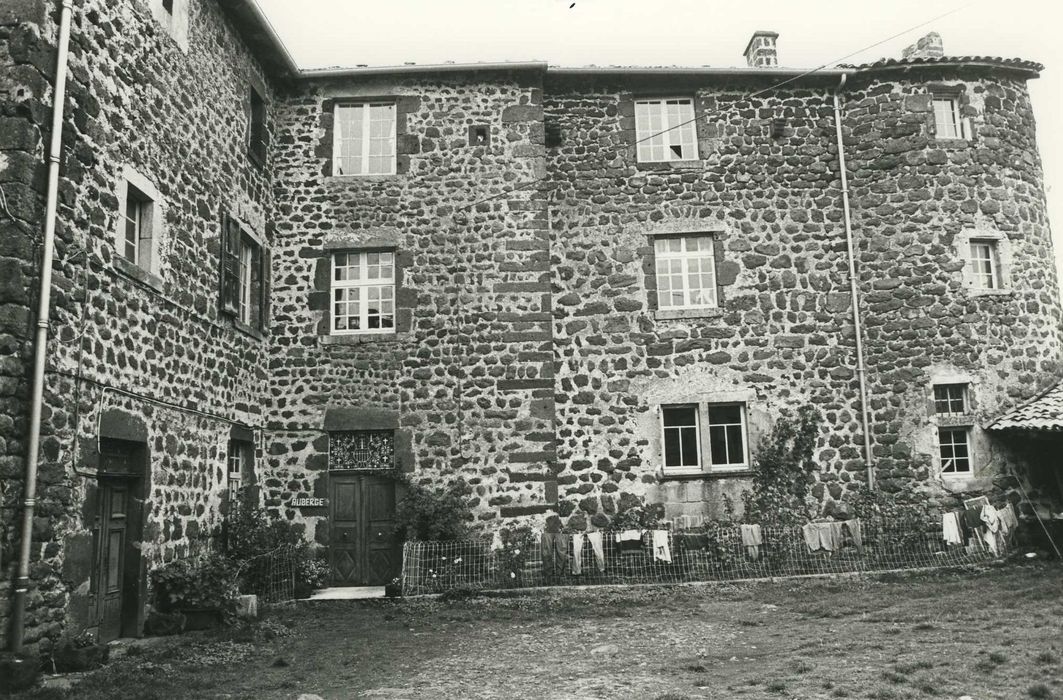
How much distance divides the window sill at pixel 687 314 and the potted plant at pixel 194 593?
717cm

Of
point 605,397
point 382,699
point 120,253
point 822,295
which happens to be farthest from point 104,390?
point 822,295

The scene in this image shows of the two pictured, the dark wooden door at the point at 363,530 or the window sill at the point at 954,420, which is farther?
the window sill at the point at 954,420

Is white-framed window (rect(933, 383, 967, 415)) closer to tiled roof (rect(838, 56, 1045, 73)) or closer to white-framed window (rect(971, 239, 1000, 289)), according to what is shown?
white-framed window (rect(971, 239, 1000, 289))

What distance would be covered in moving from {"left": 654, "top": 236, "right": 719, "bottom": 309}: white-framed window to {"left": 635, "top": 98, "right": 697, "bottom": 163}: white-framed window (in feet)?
4.58

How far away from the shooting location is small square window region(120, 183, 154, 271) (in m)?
Result: 9.38

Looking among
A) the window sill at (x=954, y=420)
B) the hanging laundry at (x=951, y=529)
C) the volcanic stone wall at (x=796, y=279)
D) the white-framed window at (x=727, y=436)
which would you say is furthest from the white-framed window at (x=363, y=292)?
the hanging laundry at (x=951, y=529)

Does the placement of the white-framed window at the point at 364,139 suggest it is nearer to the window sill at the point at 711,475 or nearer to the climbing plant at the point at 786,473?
the window sill at the point at 711,475

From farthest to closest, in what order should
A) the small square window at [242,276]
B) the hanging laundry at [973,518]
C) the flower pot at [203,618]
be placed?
the hanging laundry at [973,518] < the small square window at [242,276] < the flower pot at [203,618]

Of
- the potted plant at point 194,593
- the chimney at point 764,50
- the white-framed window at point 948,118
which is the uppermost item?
the chimney at point 764,50

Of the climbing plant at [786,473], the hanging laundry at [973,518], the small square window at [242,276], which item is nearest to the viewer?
the small square window at [242,276]

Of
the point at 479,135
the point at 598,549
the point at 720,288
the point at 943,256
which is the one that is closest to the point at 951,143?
the point at 943,256

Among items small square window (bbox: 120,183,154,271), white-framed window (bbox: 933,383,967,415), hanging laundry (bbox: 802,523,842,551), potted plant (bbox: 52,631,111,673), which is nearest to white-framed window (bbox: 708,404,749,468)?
hanging laundry (bbox: 802,523,842,551)

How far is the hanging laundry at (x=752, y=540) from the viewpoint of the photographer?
12.1m

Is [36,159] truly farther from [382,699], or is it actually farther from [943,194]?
[943,194]
